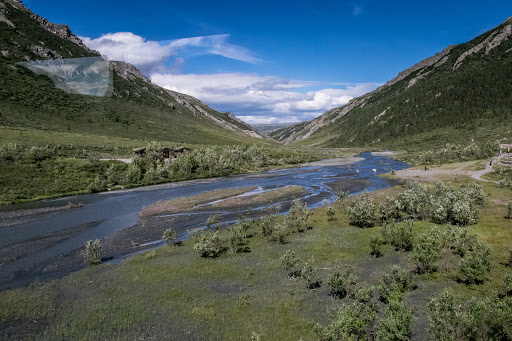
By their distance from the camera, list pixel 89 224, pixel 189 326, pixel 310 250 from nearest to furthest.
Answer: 1. pixel 189 326
2. pixel 310 250
3. pixel 89 224

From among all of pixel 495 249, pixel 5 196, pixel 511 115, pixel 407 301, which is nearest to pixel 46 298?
pixel 407 301

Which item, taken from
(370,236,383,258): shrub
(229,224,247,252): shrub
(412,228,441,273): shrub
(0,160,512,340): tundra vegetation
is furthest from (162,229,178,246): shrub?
(412,228,441,273): shrub

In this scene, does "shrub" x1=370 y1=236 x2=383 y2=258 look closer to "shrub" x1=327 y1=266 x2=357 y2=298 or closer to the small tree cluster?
the small tree cluster

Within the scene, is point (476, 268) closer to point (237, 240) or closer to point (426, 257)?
point (426, 257)

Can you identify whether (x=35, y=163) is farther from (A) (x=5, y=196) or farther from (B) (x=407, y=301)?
(B) (x=407, y=301)

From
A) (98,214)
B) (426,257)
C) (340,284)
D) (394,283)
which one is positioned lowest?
(98,214)

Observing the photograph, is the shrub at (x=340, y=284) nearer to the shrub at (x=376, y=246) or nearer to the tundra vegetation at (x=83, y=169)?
the shrub at (x=376, y=246)

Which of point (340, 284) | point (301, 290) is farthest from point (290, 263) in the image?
point (340, 284)
